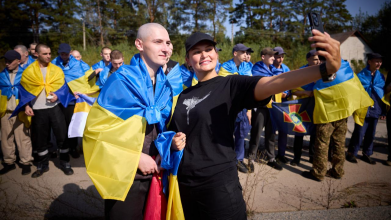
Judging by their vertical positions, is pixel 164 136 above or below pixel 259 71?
below

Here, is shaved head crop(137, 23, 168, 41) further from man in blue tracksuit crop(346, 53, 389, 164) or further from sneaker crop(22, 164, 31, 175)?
man in blue tracksuit crop(346, 53, 389, 164)

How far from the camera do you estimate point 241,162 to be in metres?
4.73

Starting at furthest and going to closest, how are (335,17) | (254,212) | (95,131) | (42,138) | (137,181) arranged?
(335,17) < (42,138) < (254,212) < (137,181) < (95,131)

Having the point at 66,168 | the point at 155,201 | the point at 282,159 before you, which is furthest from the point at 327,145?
the point at 66,168

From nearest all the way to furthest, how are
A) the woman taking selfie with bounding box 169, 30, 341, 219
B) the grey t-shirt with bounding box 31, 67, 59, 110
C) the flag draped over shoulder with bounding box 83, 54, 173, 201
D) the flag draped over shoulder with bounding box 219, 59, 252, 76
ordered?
the woman taking selfie with bounding box 169, 30, 341, 219 → the flag draped over shoulder with bounding box 83, 54, 173, 201 → the grey t-shirt with bounding box 31, 67, 59, 110 → the flag draped over shoulder with bounding box 219, 59, 252, 76

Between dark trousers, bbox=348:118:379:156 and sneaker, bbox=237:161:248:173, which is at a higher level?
dark trousers, bbox=348:118:379:156

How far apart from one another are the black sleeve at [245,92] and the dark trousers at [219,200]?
622mm

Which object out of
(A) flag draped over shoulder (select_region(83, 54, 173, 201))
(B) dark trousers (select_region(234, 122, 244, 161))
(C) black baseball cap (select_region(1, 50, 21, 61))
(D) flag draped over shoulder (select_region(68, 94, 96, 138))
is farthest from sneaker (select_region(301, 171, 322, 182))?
(C) black baseball cap (select_region(1, 50, 21, 61))

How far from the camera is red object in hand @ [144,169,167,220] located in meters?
1.95

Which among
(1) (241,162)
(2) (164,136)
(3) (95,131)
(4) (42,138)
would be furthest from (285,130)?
(4) (42,138)

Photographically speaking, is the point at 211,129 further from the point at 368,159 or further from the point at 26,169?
the point at 368,159

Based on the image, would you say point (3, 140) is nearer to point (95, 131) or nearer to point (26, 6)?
point (95, 131)

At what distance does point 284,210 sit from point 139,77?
283 centimetres

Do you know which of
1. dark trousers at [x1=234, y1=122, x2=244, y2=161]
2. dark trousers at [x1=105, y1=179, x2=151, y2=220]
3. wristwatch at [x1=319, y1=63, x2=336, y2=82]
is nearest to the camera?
wristwatch at [x1=319, y1=63, x2=336, y2=82]
